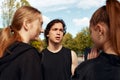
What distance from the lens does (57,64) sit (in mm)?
6289

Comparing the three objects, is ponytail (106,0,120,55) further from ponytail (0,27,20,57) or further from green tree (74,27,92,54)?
green tree (74,27,92,54)

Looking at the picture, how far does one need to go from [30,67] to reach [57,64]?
2591mm

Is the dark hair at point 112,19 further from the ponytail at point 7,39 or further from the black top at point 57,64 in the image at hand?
the black top at point 57,64

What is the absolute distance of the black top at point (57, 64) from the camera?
6.06 meters

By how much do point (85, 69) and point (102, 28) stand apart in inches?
14.2

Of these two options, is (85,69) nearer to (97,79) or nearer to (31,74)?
(97,79)

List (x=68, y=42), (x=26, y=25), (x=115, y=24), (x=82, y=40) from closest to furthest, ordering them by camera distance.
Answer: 1. (x=115, y=24)
2. (x=26, y=25)
3. (x=82, y=40)
4. (x=68, y=42)

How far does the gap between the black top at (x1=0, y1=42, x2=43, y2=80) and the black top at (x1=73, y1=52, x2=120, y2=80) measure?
92 cm

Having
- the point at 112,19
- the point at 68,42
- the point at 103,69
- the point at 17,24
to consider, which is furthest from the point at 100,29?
the point at 68,42

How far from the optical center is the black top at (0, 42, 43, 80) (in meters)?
3.72

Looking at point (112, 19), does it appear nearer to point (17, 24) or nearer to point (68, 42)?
point (17, 24)

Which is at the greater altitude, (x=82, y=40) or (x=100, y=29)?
(x=100, y=29)

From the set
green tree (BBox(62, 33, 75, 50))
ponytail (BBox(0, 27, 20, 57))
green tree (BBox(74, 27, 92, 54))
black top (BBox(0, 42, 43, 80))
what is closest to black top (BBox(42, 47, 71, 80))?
ponytail (BBox(0, 27, 20, 57))

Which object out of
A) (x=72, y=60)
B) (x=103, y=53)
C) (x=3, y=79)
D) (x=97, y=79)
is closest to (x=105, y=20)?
(x=103, y=53)
